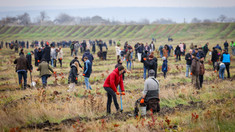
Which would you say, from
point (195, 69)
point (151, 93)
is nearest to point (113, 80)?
point (151, 93)

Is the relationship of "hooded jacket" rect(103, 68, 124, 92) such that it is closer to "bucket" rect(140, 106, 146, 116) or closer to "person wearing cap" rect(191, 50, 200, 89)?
"bucket" rect(140, 106, 146, 116)

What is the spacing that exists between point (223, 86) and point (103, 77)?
758 cm

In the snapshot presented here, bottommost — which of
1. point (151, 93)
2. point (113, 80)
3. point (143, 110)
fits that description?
point (143, 110)

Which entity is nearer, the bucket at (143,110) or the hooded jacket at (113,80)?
the bucket at (143,110)

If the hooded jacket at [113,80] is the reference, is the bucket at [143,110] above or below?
below

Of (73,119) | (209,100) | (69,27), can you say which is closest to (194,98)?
(209,100)

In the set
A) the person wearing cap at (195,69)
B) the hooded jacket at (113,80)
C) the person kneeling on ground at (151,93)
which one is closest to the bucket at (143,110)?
the person kneeling on ground at (151,93)

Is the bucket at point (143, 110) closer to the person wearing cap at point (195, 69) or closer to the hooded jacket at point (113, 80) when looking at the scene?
the hooded jacket at point (113, 80)

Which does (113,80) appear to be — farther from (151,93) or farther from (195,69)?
(195,69)

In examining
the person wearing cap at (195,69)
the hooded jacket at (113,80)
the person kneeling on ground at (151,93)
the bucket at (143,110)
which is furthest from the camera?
the person wearing cap at (195,69)

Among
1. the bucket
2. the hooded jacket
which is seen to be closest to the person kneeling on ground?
the bucket

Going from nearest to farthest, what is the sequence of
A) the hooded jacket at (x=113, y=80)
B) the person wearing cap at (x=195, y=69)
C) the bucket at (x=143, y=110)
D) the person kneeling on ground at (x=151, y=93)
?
1. the person kneeling on ground at (x=151, y=93)
2. the bucket at (x=143, y=110)
3. the hooded jacket at (x=113, y=80)
4. the person wearing cap at (x=195, y=69)

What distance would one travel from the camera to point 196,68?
11.3 meters

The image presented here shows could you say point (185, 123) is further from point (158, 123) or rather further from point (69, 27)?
point (69, 27)
